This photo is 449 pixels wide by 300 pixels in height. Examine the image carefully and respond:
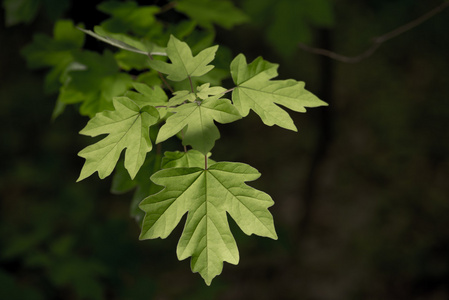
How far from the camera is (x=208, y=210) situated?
103cm

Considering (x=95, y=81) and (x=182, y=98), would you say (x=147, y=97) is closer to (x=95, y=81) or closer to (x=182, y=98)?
(x=182, y=98)

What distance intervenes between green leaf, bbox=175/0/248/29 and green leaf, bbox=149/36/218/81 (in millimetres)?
618

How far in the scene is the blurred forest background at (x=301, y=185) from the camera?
2.74 m

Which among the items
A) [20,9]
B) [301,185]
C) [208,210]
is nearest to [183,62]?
[208,210]

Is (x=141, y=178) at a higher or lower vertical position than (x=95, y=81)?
lower

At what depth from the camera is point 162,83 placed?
1.35 m

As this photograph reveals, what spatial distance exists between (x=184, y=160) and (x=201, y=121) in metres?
0.18

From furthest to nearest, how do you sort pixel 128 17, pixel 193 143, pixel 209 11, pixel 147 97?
pixel 209 11, pixel 128 17, pixel 147 97, pixel 193 143

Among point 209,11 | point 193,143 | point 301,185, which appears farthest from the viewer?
point 301,185

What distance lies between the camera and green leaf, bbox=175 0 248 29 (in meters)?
1.64

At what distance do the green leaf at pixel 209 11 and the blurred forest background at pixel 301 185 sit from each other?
0.85 metres

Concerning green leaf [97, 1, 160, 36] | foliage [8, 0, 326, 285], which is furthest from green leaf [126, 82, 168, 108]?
green leaf [97, 1, 160, 36]

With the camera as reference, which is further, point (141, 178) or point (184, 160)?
point (141, 178)

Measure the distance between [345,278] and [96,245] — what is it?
263 cm
